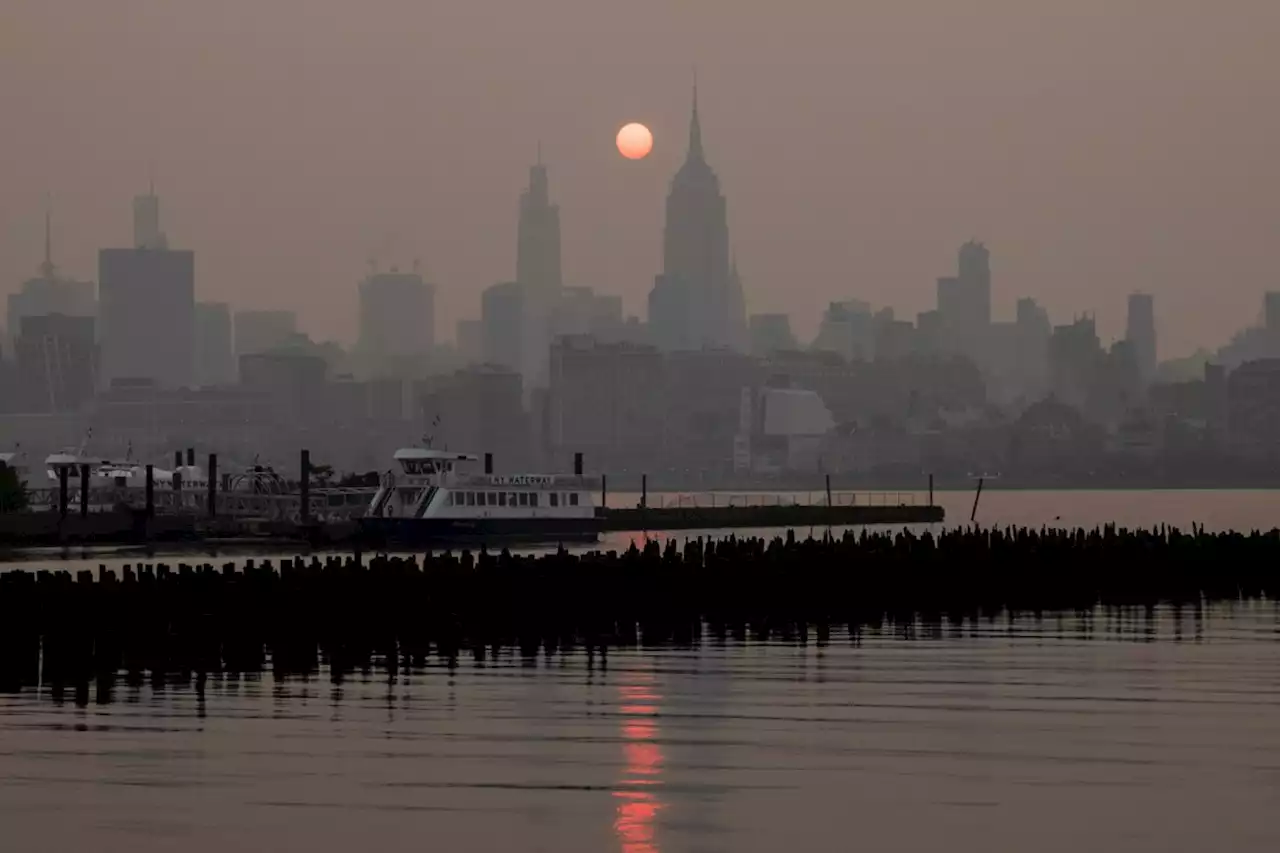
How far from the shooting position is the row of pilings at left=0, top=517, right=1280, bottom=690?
144 ft

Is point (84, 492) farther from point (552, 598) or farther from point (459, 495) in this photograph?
point (552, 598)

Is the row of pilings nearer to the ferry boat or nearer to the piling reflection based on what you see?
the piling reflection

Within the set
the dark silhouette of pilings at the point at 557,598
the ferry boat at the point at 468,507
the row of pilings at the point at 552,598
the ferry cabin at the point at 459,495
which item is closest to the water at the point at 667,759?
the row of pilings at the point at 552,598

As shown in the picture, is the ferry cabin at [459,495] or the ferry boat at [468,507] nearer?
the ferry boat at [468,507]

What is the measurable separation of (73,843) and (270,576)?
2350 cm

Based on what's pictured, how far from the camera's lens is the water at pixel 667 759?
25.3 metres

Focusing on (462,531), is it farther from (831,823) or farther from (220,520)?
(831,823)

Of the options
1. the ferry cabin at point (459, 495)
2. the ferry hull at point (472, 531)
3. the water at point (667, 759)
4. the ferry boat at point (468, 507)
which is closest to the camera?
the water at point (667, 759)

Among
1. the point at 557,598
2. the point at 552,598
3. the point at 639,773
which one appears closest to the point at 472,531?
the point at 557,598

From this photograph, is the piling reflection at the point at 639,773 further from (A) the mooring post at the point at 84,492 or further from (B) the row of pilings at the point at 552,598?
(A) the mooring post at the point at 84,492

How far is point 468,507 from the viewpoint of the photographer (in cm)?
11669

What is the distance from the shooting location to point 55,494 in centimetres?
14050

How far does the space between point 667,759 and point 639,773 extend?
49.8 inches

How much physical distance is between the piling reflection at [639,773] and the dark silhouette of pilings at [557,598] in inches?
226
